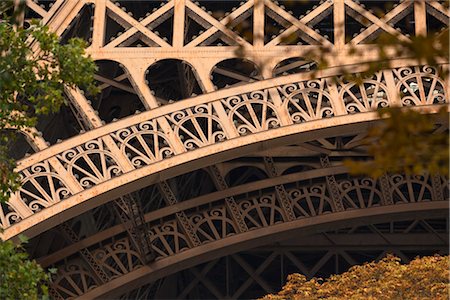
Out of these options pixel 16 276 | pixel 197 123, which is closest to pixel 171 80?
pixel 197 123

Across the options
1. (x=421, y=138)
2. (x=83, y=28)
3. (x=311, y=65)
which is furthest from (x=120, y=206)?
(x=421, y=138)

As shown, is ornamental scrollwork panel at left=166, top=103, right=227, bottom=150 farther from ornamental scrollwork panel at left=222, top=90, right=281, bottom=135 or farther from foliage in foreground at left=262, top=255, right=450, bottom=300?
foliage in foreground at left=262, top=255, right=450, bottom=300

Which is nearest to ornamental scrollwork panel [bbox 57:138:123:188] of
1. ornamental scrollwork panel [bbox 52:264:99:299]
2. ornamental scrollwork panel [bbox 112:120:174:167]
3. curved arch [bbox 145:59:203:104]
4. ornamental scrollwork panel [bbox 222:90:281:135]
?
ornamental scrollwork panel [bbox 112:120:174:167]

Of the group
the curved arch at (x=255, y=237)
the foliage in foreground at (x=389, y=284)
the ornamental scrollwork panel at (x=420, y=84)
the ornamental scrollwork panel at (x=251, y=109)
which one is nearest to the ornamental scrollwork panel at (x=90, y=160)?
the ornamental scrollwork panel at (x=251, y=109)

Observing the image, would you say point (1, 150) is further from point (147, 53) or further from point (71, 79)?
point (147, 53)

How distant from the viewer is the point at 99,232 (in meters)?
21.8

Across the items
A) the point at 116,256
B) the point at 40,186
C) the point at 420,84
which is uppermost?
the point at 420,84

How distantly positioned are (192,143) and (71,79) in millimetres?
5571

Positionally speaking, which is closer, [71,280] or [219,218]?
[71,280]

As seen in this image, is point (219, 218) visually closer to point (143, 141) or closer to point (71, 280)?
point (71, 280)

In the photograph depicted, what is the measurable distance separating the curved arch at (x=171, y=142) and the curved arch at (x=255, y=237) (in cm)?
426

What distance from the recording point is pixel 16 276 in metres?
12.0

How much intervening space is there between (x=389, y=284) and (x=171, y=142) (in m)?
3.50

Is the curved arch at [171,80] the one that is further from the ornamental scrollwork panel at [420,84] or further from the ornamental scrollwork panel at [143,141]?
the ornamental scrollwork panel at [420,84]
